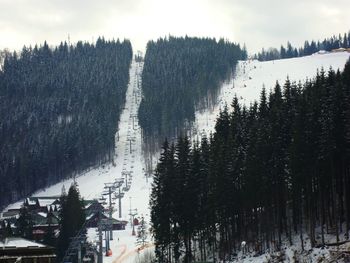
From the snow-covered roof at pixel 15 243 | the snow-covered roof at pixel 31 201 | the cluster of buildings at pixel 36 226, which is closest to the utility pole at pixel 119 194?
the cluster of buildings at pixel 36 226

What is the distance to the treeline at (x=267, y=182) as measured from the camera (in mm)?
56594

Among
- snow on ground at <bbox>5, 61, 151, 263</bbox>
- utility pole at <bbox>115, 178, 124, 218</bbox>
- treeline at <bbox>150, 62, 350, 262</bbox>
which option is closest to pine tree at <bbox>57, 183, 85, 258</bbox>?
snow on ground at <bbox>5, 61, 151, 263</bbox>

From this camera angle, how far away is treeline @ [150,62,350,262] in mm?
56594

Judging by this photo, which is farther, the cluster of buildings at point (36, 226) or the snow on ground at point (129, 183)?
the snow on ground at point (129, 183)

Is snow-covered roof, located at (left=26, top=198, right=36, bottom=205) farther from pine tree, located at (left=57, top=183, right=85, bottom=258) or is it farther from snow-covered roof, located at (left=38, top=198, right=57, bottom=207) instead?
pine tree, located at (left=57, top=183, right=85, bottom=258)

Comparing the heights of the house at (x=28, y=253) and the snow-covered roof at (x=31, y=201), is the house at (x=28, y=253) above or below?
above

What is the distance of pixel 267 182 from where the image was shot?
61.9 meters

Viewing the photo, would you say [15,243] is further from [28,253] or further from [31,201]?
[31,201]

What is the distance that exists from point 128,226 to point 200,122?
7414cm

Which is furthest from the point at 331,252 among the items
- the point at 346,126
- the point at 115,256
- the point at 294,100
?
the point at 115,256

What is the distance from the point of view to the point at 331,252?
→ 50.2 meters

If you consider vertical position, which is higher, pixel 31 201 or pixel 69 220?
pixel 69 220

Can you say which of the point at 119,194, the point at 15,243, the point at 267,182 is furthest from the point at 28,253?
the point at 119,194

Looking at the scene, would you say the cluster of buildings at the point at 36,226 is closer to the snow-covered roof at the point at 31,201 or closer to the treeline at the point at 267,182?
the snow-covered roof at the point at 31,201
